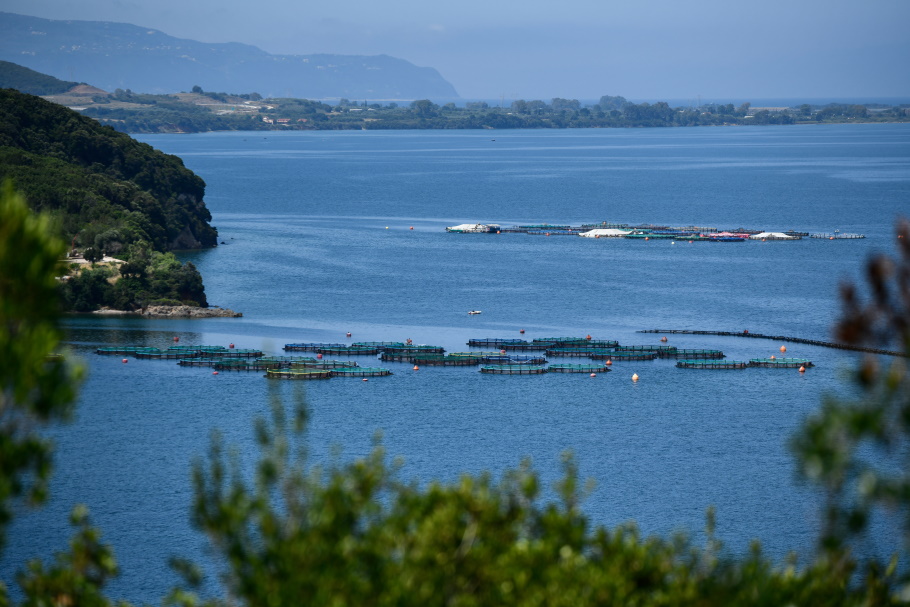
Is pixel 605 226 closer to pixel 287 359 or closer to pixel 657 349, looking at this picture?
pixel 657 349

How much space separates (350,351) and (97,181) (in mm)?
56769

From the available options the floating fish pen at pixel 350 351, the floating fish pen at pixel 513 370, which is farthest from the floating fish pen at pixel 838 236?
the floating fish pen at pixel 350 351

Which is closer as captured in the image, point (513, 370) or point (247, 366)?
point (513, 370)

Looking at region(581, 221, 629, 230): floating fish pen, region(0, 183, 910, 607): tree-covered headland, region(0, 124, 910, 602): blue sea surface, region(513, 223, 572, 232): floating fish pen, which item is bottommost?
region(0, 124, 910, 602): blue sea surface

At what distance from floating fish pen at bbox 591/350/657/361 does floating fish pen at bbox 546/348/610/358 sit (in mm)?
408

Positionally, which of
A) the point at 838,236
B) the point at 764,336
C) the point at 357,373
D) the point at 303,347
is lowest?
the point at 357,373

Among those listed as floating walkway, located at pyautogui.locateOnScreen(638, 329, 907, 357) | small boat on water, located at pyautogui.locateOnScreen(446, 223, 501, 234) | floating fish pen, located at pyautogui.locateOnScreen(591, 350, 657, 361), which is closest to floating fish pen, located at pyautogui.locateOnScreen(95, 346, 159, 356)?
floating fish pen, located at pyautogui.locateOnScreen(591, 350, 657, 361)

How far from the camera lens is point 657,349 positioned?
303 feet

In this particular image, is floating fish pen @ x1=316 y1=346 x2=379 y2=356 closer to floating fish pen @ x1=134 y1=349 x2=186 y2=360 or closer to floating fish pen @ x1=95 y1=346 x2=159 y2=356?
floating fish pen @ x1=134 y1=349 x2=186 y2=360

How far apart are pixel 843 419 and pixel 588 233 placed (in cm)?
14783

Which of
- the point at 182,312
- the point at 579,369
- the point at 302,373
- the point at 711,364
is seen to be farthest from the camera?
the point at 182,312

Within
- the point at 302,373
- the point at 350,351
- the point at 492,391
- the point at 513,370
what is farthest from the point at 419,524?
the point at 350,351

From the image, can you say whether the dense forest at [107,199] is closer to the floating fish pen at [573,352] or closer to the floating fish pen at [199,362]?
the floating fish pen at [199,362]

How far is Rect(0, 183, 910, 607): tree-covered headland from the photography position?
1802cm
